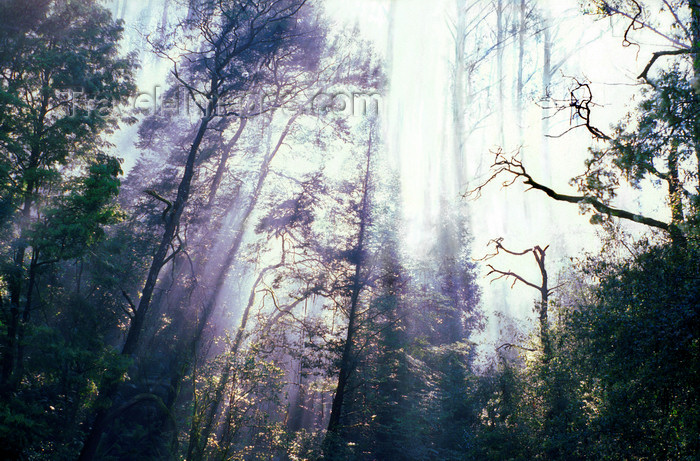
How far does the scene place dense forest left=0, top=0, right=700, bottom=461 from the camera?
686 centimetres

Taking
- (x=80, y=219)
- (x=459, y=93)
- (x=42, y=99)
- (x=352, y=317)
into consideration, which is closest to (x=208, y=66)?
(x=42, y=99)

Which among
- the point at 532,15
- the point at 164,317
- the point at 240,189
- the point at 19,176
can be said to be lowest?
the point at 164,317

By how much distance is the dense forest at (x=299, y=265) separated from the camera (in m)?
6.86

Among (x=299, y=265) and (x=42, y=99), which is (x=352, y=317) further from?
(x=42, y=99)

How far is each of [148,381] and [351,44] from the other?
18.6 meters

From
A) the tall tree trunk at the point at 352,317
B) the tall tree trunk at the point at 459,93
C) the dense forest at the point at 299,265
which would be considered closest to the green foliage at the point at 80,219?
the dense forest at the point at 299,265

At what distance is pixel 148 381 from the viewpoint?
16.3 metres

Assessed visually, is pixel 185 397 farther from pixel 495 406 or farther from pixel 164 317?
pixel 495 406

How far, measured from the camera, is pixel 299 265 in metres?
18.3

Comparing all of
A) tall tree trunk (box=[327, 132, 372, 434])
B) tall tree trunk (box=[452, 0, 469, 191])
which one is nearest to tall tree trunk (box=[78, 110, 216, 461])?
tall tree trunk (box=[327, 132, 372, 434])

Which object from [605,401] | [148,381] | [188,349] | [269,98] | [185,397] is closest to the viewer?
[605,401]

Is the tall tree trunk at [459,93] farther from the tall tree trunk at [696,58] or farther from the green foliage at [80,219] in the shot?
the green foliage at [80,219]

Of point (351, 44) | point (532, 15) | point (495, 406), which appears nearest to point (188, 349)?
point (495, 406)

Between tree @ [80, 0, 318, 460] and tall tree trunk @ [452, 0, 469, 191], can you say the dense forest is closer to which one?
tree @ [80, 0, 318, 460]
